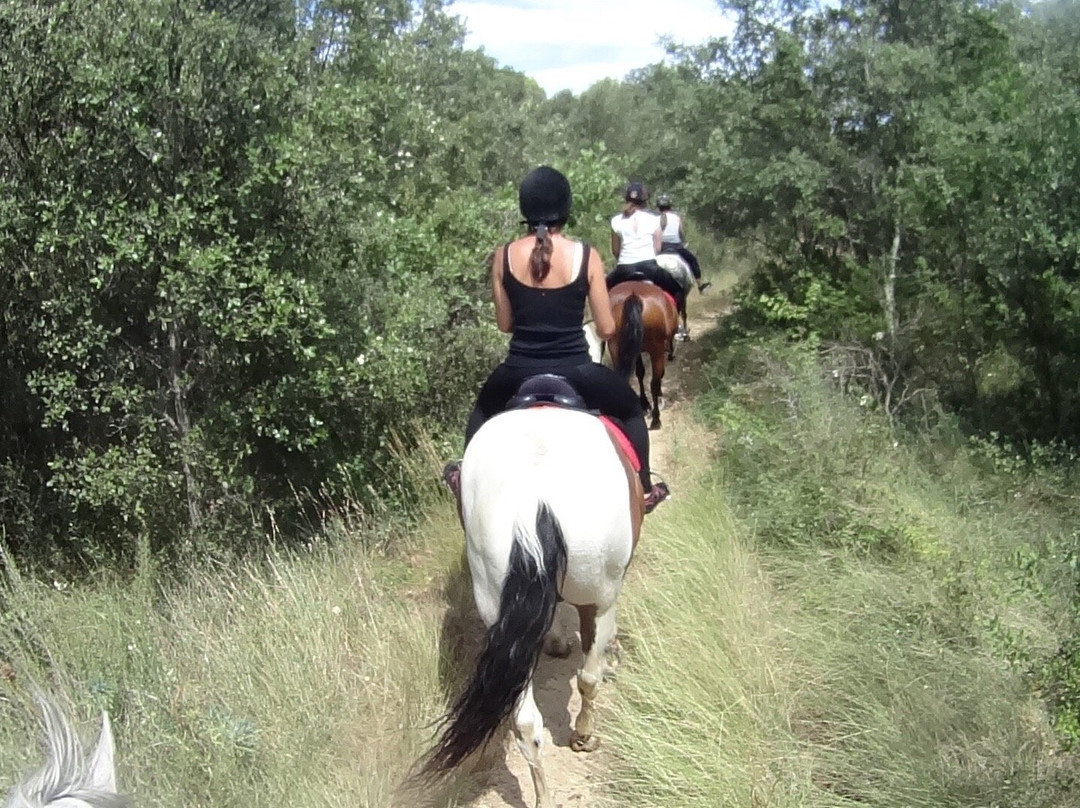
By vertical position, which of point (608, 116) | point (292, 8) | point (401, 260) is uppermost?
point (608, 116)

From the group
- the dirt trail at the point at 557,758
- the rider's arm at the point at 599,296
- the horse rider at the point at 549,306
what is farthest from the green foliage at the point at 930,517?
the rider's arm at the point at 599,296

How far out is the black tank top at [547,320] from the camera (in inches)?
167

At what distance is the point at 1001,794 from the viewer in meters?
3.12

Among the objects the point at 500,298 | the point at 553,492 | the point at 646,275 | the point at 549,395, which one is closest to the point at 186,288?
the point at 500,298

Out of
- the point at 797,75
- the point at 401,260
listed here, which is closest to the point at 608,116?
the point at 797,75

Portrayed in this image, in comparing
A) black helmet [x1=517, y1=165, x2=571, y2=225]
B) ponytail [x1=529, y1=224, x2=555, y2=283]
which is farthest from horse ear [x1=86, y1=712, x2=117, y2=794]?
black helmet [x1=517, y1=165, x2=571, y2=225]

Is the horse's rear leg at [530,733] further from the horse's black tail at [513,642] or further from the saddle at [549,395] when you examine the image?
the saddle at [549,395]

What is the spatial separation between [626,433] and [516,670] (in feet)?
4.87

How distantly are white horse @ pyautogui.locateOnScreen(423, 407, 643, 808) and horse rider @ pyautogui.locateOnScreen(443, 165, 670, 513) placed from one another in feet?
1.28

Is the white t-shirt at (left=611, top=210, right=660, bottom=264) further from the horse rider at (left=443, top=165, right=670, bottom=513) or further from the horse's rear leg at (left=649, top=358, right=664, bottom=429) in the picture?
the horse rider at (left=443, top=165, right=670, bottom=513)

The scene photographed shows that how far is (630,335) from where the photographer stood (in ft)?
26.9

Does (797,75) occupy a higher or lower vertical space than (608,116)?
lower

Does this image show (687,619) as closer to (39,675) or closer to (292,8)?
(39,675)

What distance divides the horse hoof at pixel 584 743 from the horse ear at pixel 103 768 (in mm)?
2613
